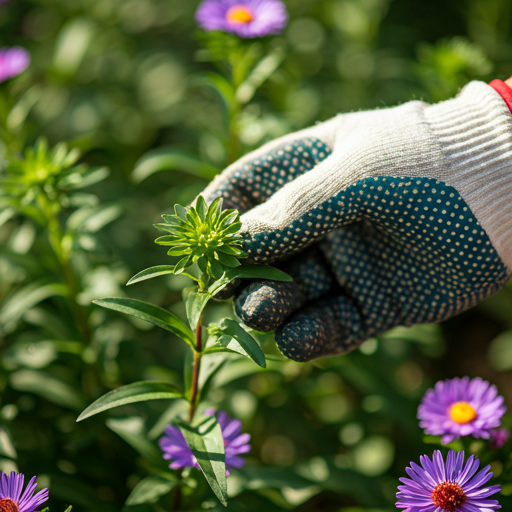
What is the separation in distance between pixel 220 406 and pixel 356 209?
1000mm

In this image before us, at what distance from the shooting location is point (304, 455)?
2.25 metres

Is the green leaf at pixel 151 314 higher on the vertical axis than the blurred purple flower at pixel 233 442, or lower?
higher

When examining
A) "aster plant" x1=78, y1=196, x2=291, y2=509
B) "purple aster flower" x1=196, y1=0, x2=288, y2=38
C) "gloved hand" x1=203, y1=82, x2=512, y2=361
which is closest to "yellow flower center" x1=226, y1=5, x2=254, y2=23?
"purple aster flower" x1=196, y1=0, x2=288, y2=38

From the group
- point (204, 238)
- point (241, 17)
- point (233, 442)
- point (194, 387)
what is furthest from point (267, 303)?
point (241, 17)

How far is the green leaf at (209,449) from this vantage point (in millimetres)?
1185

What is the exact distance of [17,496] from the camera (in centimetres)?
116

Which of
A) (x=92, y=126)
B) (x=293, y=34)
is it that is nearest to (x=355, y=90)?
(x=293, y=34)

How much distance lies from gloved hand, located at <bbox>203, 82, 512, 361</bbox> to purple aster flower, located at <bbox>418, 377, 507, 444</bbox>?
22cm

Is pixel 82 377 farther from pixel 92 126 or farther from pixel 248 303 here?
pixel 92 126

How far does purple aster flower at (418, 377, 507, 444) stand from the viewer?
4.61 feet

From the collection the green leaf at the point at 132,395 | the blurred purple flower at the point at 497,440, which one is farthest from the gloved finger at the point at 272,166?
the blurred purple flower at the point at 497,440

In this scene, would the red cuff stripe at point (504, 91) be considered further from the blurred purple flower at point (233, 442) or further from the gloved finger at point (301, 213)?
the blurred purple flower at point (233, 442)

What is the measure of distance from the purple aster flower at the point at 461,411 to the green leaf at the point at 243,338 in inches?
24.5

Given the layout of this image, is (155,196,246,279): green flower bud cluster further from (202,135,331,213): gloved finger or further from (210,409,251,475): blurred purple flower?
(210,409,251,475): blurred purple flower
